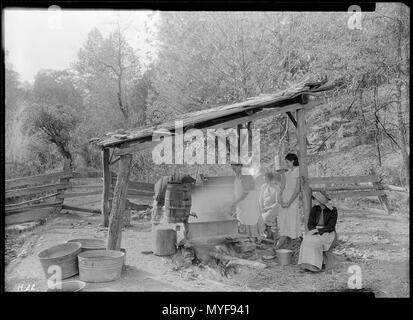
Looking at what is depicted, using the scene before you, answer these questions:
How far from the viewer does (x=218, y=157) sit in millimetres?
12633

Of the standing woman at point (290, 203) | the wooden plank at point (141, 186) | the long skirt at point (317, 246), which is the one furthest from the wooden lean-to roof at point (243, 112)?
the wooden plank at point (141, 186)

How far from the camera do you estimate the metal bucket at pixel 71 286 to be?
5.18 meters

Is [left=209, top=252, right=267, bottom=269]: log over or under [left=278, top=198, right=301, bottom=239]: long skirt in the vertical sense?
under

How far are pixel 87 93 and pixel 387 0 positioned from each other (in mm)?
14605

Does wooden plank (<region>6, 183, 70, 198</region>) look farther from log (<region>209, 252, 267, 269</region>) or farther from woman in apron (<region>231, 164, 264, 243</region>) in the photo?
log (<region>209, 252, 267, 269</region>)

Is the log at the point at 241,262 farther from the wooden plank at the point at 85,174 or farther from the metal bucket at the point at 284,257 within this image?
the wooden plank at the point at 85,174

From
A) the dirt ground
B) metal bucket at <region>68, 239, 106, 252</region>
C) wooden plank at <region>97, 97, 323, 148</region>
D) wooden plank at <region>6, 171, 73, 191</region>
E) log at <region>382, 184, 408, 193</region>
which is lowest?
the dirt ground

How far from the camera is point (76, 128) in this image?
16484mm

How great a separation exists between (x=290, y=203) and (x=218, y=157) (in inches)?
232

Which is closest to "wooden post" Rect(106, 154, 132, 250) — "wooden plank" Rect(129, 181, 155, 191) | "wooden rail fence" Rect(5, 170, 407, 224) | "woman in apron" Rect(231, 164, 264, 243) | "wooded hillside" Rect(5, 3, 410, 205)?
"woman in apron" Rect(231, 164, 264, 243)

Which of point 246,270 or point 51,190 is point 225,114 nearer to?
point 246,270

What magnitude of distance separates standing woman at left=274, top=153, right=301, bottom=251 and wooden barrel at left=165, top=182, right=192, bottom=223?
1.78 metres

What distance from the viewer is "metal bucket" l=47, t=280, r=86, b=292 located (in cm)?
518

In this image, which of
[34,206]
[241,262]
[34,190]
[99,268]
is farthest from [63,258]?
[34,190]
